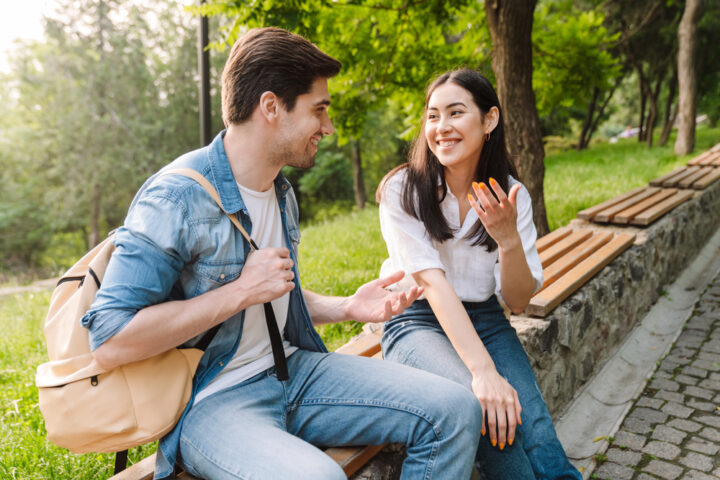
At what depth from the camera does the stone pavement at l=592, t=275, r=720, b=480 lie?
268cm

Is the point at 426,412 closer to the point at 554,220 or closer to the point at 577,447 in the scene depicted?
the point at 577,447

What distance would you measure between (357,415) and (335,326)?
1971mm

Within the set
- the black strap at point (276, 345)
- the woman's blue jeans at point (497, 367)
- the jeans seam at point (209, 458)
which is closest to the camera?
the jeans seam at point (209, 458)

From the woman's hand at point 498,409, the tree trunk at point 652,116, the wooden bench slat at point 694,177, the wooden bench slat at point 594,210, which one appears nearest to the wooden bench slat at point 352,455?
the woman's hand at point 498,409

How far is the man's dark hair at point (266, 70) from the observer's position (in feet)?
5.91

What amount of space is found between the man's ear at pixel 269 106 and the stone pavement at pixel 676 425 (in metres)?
2.34

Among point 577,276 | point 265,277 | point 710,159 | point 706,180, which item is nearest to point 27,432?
point 265,277

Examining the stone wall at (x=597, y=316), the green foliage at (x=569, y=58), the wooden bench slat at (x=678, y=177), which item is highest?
the green foliage at (x=569, y=58)

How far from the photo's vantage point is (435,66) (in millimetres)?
6113

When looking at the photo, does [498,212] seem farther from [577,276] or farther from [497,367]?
[577,276]

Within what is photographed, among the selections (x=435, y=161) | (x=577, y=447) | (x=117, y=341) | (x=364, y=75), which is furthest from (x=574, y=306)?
(x=364, y=75)

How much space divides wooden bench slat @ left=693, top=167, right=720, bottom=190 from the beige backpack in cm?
643

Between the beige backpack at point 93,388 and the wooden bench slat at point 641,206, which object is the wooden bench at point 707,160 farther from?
the beige backpack at point 93,388

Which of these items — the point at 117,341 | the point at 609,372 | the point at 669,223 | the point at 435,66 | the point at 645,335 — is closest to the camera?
the point at 117,341
